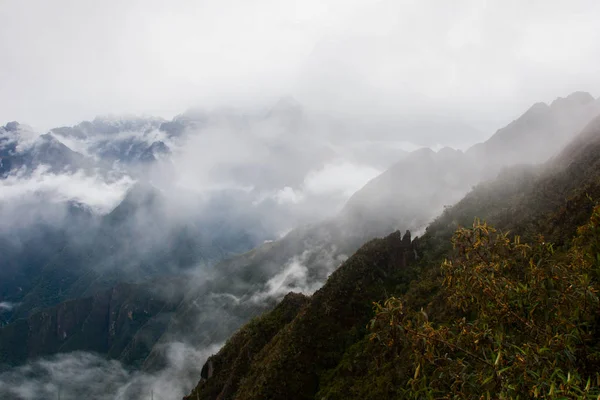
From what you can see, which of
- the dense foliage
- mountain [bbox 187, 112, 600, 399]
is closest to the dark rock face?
mountain [bbox 187, 112, 600, 399]

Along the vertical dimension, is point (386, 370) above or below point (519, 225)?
below

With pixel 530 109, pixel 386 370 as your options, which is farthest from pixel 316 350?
pixel 530 109

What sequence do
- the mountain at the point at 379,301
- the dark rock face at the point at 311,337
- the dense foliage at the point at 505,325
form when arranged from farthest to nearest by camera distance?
the dark rock face at the point at 311,337 → the mountain at the point at 379,301 → the dense foliage at the point at 505,325

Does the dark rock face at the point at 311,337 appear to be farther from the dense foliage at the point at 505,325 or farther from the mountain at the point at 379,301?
the dense foliage at the point at 505,325

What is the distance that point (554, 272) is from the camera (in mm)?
9852

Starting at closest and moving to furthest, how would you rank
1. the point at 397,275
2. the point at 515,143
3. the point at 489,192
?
1. the point at 397,275
2. the point at 489,192
3. the point at 515,143

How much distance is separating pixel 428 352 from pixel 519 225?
5188 centimetres

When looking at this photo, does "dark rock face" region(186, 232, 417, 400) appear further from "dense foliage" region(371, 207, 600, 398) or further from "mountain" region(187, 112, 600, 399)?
"dense foliage" region(371, 207, 600, 398)

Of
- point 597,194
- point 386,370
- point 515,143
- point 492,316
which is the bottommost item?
point 386,370

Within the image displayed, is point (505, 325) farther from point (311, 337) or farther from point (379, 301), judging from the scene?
point (311, 337)

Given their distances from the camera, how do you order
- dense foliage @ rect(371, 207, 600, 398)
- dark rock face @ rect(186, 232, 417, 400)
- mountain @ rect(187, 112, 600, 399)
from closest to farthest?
dense foliage @ rect(371, 207, 600, 398) → mountain @ rect(187, 112, 600, 399) → dark rock face @ rect(186, 232, 417, 400)

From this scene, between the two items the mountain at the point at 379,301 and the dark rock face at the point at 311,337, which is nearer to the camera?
the mountain at the point at 379,301

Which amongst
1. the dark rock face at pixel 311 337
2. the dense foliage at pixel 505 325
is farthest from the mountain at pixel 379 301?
the dense foliage at pixel 505 325

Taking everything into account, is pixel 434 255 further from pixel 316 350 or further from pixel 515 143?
pixel 515 143
